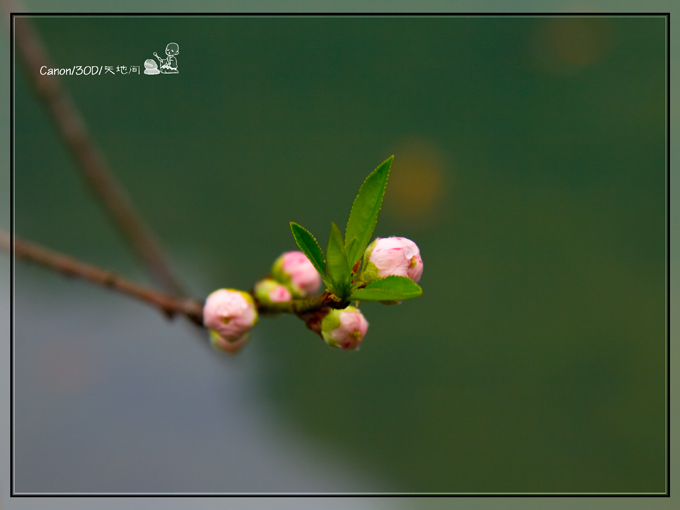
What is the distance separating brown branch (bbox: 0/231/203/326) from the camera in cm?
66

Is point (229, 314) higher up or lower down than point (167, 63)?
lower down

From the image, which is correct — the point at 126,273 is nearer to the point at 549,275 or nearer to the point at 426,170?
the point at 426,170

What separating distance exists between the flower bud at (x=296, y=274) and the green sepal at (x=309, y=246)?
0.61ft

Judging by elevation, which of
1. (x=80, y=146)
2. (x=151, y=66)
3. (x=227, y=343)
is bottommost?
(x=227, y=343)

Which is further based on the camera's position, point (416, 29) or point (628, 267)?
point (416, 29)

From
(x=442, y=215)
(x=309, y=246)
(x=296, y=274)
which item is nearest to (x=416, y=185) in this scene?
(x=442, y=215)

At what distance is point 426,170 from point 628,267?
1.27 m

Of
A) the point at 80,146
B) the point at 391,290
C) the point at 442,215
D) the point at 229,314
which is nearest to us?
the point at 391,290

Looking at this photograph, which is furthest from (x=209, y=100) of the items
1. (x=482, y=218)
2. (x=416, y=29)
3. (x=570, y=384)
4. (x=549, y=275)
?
(x=570, y=384)

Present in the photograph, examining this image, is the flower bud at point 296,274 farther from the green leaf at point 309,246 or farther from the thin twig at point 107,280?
the green leaf at point 309,246

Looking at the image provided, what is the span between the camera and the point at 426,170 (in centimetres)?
314

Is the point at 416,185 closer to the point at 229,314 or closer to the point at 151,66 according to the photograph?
the point at 151,66

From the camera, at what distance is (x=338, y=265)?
47 cm

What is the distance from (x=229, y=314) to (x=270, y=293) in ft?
0.19
